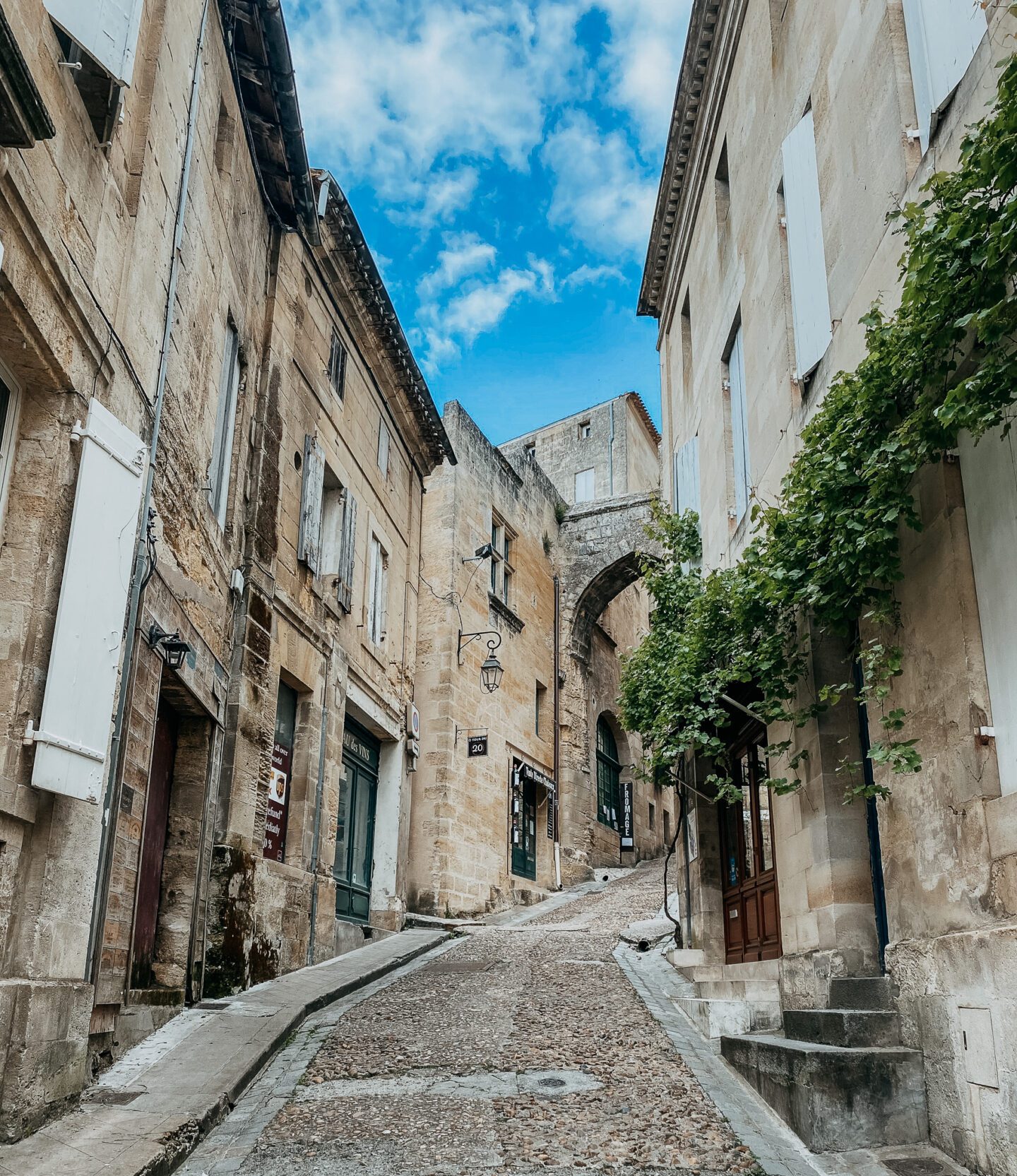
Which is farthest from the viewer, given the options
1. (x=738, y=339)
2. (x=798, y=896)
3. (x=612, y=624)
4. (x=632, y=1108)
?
(x=612, y=624)

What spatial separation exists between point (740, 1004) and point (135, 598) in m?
4.49

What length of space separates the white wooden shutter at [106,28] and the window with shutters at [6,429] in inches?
62.7

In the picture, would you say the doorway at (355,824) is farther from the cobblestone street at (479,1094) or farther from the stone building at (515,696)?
the cobblestone street at (479,1094)

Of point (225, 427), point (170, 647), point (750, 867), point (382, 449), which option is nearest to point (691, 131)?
point (382, 449)

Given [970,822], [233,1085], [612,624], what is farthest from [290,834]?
[612,624]

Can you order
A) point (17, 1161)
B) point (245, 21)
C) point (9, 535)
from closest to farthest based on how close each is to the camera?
point (17, 1161) < point (9, 535) < point (245, 21)

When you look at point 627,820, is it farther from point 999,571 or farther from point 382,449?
point 999,571

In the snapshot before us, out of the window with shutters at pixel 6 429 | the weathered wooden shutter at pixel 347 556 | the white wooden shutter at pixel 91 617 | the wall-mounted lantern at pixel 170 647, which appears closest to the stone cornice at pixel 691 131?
the weathered wooden shutter at pixel 347 556

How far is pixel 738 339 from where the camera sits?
930cm

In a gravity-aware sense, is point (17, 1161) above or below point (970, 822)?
below

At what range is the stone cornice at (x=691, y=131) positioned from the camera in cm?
966

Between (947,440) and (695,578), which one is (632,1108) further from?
(695,578)

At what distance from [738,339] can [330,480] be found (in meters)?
4.71

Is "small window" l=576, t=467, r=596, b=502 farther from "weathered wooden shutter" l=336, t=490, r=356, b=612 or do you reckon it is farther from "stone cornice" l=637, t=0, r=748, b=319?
"weathered wooden shutter" l=336, t=490, r=356, b=612
